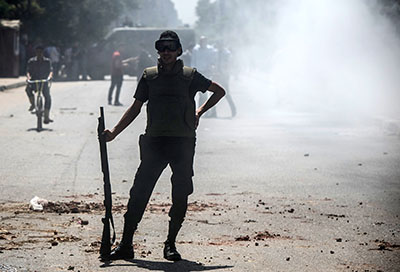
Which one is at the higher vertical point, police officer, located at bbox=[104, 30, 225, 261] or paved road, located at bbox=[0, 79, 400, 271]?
police officer, located at bbox=[104, 30, 225, 261]

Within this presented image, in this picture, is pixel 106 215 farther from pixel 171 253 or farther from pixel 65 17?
pixel 65 17

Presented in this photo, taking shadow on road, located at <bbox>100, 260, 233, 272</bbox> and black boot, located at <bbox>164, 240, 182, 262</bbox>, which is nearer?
shadow on road, located at <bbox>100, 260, 233, 272</bbox>

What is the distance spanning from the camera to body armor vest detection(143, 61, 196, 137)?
242 inches

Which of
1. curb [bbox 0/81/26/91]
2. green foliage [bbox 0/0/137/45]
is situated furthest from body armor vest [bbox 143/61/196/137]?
green foliage [bbox 0/0/137/45]

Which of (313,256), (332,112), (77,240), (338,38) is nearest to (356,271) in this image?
(313,256)

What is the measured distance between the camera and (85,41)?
54344 millimetres

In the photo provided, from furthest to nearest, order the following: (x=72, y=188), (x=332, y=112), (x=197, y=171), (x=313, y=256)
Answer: (x=332, y=112) → (x=197, y=171) → (x=72, y=188) → (x=313, y=256)

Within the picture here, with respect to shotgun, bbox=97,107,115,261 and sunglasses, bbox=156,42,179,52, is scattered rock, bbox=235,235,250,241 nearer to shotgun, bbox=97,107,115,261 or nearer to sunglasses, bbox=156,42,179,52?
shotgun, bbox=97,107,115,261

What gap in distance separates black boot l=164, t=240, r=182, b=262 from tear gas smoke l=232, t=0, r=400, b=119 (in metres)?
16.1

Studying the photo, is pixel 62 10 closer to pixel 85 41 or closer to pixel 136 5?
pixel 85 41

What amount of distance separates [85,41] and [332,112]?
3261 centimetres

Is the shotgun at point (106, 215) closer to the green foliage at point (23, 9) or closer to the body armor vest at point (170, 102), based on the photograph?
the body armor vest at point (170, 102)

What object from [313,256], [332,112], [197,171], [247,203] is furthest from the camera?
[332,112]

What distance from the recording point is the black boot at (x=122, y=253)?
6.04 m
